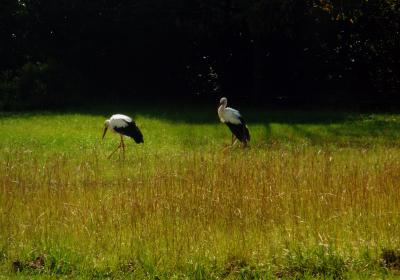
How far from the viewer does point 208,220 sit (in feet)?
25.9

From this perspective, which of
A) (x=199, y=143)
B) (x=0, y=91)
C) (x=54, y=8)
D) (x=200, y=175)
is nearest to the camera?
(x=200, y=175)

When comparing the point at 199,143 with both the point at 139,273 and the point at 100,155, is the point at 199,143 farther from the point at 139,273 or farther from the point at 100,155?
the point at 139,273

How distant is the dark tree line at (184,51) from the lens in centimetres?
2848

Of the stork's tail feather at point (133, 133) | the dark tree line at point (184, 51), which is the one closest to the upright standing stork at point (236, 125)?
the stork's tail feather at point (133, 133)

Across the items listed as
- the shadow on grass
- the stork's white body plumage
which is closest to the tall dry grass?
the stork's white body plumage

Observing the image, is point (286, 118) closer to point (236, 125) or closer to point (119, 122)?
point (236, 125)

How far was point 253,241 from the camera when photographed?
7301 mm

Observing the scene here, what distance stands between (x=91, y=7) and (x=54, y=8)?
5.17 ft

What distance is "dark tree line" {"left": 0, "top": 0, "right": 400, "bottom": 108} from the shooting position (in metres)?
28.5

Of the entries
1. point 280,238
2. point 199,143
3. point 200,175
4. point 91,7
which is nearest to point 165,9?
point 91,7

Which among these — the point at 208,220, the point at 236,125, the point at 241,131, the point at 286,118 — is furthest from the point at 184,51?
the point at 208,220

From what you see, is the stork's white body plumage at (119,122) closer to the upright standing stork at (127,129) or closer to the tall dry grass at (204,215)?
the upright standing stork at (127,129)

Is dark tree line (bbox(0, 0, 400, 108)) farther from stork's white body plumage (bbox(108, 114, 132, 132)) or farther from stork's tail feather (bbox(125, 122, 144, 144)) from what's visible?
stork's tail feather (bbox(125, 122, 144, 144))

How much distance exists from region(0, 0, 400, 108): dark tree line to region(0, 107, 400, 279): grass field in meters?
17.3
